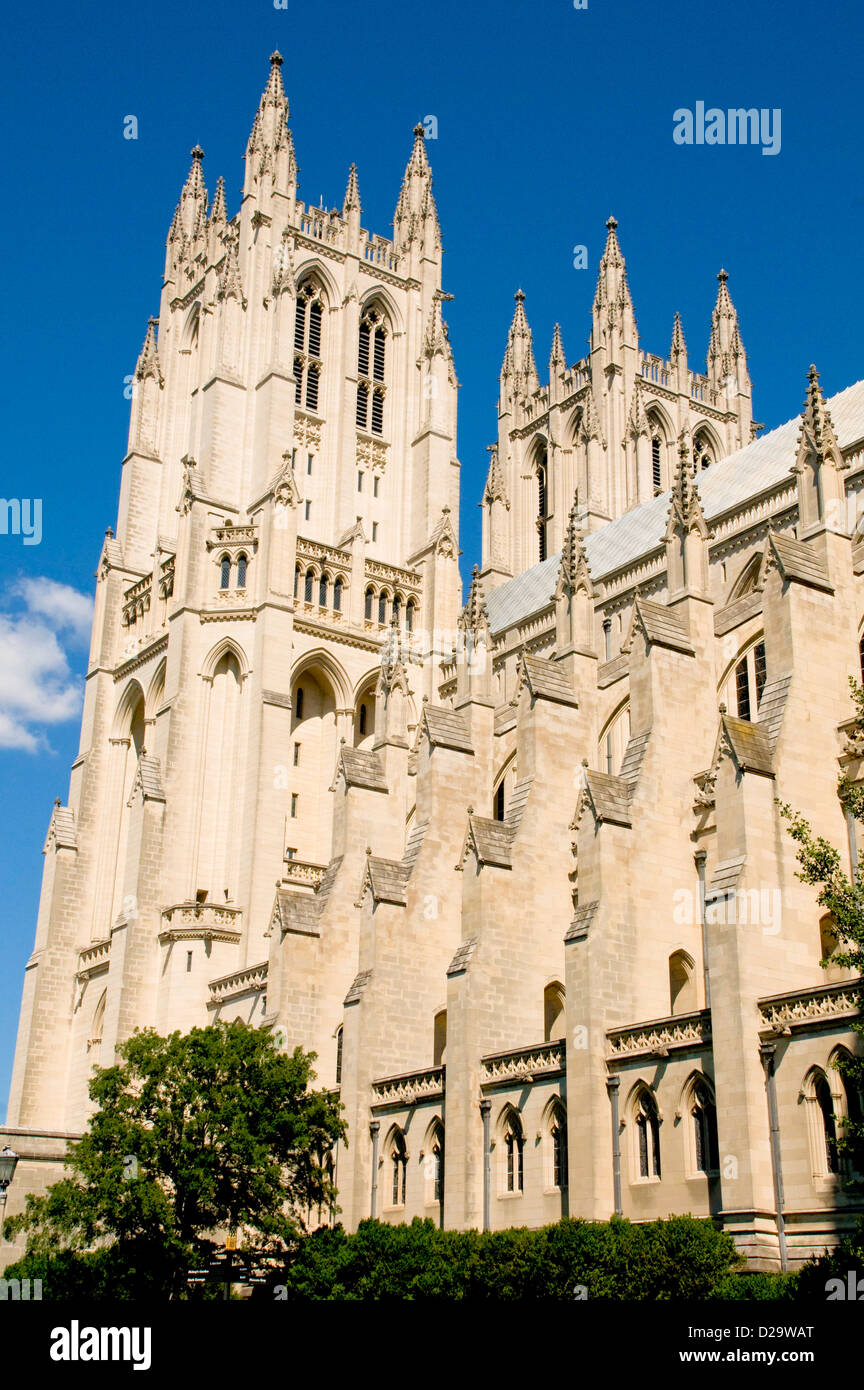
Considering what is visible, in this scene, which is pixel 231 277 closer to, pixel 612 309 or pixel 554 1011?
pixel 612 309

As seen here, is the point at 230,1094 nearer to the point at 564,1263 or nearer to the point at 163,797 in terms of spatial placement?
the point at 564,1263

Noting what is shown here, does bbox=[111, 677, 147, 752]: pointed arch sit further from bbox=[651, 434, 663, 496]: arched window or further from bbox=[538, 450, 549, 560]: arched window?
bbox=[651, 434, 663, 496]: arched window

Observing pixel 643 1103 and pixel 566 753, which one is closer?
pixel 643 1103

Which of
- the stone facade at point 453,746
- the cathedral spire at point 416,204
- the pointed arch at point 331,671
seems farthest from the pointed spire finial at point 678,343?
the pointed arch at point 331,671

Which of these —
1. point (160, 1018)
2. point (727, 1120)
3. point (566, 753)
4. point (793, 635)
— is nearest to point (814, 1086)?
point (727, 1120)

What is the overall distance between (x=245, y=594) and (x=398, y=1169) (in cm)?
2490

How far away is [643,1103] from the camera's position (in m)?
26.7

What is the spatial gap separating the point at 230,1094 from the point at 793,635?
14.3 metres

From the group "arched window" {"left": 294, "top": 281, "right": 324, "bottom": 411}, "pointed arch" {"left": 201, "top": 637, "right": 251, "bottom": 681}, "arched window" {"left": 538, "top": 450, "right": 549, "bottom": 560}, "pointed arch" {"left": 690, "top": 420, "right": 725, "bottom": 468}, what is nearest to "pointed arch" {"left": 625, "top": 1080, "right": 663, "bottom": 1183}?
"pointed arch" {"left": 201, "top": 637, "right": 251, "bottom": 681}

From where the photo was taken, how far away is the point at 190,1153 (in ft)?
94.7

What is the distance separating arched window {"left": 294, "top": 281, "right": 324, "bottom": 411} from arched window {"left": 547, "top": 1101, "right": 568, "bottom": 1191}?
1450 inches

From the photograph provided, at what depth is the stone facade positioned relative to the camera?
2641 centimetres
